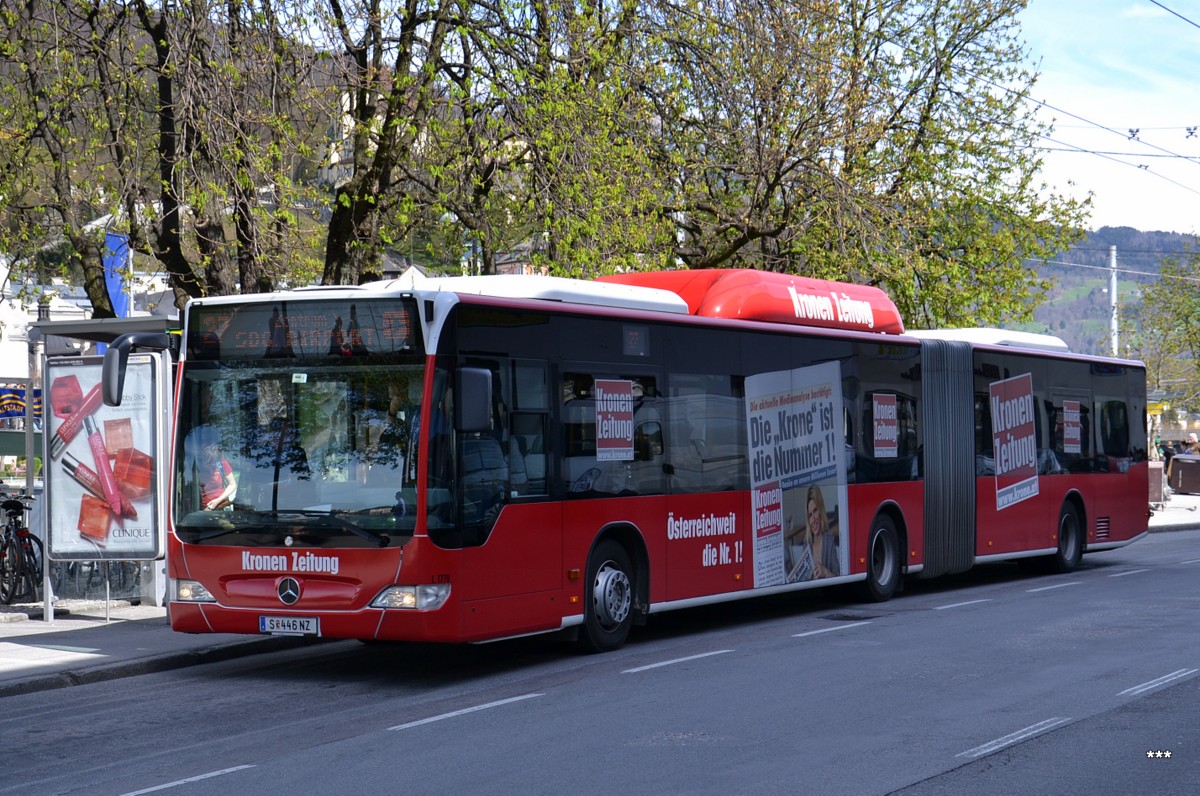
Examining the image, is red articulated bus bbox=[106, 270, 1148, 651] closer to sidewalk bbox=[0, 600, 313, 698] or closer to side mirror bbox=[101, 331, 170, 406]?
side mirror bbox=[101, 331, 170, 406]

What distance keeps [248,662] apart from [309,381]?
279cm

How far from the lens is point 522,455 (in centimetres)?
1125

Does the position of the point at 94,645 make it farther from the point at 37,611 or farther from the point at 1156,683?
the point at 1156,683

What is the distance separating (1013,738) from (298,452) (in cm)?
526

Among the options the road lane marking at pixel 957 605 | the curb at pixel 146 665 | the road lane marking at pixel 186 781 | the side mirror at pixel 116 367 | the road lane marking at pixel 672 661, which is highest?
the side mirror at pixel 116 367

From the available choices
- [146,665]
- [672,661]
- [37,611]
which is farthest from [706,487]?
[37,611]

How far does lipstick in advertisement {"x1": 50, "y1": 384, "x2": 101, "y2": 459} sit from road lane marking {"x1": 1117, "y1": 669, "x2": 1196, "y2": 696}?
30.7 feet

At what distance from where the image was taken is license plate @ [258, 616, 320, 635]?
1069cm

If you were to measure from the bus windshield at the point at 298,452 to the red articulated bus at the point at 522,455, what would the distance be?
0.05 ft

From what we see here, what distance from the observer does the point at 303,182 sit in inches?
768

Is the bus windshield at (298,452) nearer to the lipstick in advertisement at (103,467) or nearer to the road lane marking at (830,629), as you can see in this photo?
the lipstick in advertisement at (103,467)

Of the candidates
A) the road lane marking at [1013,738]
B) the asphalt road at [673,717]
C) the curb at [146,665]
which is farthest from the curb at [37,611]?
the road lane marking at [1013,738]

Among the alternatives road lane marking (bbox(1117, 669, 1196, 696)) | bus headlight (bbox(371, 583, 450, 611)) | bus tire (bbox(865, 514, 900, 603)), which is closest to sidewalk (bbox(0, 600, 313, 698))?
bus headlight (bbox(371, 583, 450, 611))

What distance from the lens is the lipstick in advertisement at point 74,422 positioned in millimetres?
14078
